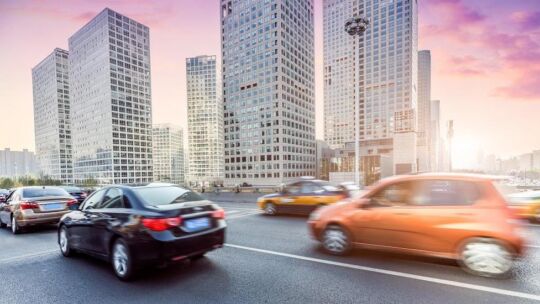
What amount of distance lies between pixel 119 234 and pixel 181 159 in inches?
7469

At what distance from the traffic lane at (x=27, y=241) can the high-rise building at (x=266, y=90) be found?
272ft

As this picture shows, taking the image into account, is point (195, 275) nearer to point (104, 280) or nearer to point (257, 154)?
point (104, 280)

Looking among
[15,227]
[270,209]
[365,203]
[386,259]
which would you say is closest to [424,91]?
[270,209]

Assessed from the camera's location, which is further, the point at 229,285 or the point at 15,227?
the point at 15,227

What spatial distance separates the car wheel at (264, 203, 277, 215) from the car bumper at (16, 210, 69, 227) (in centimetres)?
724

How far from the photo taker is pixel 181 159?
603ft

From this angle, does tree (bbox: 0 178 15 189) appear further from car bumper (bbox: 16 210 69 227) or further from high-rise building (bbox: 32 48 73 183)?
high-rise building (bbox: 32 48 73 183)

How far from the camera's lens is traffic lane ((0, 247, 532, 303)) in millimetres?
3469

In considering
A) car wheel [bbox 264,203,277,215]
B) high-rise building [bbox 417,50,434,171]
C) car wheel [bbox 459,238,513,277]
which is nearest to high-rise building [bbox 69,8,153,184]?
car wheel [bbox 264,203,277,215]

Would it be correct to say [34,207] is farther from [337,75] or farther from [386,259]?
[337,75]

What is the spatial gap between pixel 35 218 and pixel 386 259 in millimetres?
10070

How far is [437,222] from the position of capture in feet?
14.2

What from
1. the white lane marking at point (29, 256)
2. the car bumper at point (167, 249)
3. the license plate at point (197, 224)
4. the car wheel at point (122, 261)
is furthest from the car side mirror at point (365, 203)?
the white lane marking at point (29, 256)

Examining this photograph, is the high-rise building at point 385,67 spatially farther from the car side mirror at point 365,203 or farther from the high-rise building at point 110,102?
the car side mirror at point 365,203
